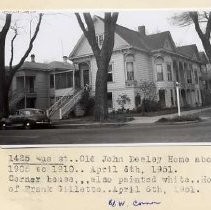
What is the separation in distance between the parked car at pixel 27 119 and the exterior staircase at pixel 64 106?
0.04m

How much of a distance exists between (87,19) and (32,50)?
1.00ft

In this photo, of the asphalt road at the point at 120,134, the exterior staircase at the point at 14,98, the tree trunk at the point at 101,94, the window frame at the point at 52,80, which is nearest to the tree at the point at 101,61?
the tree trunk at the point at 101,94

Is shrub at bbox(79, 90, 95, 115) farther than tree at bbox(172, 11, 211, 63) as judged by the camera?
Yes

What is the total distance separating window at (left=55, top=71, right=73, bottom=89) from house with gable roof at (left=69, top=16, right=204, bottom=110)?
0.06 m

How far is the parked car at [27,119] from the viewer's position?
1.82 m

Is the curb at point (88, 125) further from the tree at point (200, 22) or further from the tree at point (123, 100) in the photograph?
the tree at point (200, 22)

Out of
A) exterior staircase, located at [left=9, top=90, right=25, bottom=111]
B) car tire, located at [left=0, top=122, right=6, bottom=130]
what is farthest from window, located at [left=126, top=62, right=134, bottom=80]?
car tire, located at [left=0, top=122, right=6, bottom=130]

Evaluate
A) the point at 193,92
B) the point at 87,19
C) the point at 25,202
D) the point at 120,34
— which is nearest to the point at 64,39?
the point at 87,19

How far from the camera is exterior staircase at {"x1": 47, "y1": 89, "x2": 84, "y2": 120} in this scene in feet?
6.06

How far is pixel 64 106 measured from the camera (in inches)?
72.9

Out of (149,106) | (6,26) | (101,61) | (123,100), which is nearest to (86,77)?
(101,61)

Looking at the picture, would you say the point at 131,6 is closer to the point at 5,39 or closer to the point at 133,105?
the point at 133,105

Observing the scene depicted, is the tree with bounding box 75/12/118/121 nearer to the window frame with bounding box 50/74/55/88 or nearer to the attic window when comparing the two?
the attic window
